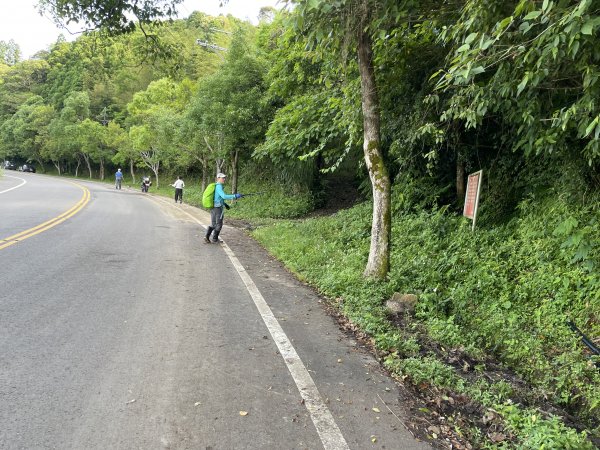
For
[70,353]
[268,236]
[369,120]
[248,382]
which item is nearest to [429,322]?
[248,382]

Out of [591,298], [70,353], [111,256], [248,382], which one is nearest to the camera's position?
[248,382]

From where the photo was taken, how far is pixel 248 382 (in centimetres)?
355

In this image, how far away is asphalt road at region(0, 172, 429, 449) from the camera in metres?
2.85

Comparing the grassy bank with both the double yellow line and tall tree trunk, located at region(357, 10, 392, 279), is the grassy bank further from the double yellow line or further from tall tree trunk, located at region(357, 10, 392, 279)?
Result: the double yellow line

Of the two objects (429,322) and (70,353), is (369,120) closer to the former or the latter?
(429,322)

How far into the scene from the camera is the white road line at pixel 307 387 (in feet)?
9.50

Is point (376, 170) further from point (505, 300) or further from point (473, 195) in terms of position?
point (505, 300)

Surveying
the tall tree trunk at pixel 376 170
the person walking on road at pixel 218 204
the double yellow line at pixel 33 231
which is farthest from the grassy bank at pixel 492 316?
the double yellow line at pixel 33 231

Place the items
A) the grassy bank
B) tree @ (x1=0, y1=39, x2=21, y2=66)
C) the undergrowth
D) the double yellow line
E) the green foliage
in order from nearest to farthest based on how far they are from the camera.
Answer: the green foliage, the grassy bank, the undergrowth, the double yellow line, tree @ (x1=0, y1=39, x2=21, y2=66)

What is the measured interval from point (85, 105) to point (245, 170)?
3746 centimetres

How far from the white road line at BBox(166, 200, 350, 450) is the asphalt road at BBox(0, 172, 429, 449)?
0.01 meters

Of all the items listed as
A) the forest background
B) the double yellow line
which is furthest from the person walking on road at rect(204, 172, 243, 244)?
the double yellow line

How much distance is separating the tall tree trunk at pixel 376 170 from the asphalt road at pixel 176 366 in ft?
4.12

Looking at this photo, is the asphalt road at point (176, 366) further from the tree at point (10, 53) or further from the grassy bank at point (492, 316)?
Answer: the tree at point (10, 53)
